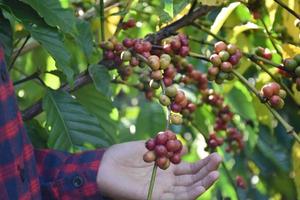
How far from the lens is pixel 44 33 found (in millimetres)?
1067

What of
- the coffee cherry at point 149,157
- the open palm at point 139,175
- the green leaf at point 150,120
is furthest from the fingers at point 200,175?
→ the green leaf at point 150,120

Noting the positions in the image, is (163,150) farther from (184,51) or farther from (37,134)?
(37,134)

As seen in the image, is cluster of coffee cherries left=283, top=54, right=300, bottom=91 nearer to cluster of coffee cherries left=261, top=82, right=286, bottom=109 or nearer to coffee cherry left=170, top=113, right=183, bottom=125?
cluster of coffee cherries left=261, top=82, right=286, bottom=109

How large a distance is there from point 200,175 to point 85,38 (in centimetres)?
33

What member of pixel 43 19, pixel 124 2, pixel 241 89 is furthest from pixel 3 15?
pixel 241 89

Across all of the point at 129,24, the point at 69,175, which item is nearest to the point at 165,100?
the point at 69,175

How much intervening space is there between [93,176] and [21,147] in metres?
0.13

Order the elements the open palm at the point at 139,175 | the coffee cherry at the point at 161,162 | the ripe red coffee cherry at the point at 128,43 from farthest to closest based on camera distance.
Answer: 1. the ripe red coffee cherry at the point at 128,43
2. the open palm at the point at 139,175
3. the coffee cherry at the point at 161,162

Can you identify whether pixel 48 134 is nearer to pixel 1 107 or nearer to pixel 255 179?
pixel 1 107

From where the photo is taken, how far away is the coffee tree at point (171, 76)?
1.04m

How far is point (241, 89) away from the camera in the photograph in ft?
5.18

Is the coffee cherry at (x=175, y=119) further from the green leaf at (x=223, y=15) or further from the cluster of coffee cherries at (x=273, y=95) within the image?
the green leaf at (x=223, y=15)

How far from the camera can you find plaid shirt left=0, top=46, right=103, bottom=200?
3.21 feet

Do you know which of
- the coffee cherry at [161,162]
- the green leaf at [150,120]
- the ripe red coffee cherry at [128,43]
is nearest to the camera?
the coffee cherry at [161,162]
